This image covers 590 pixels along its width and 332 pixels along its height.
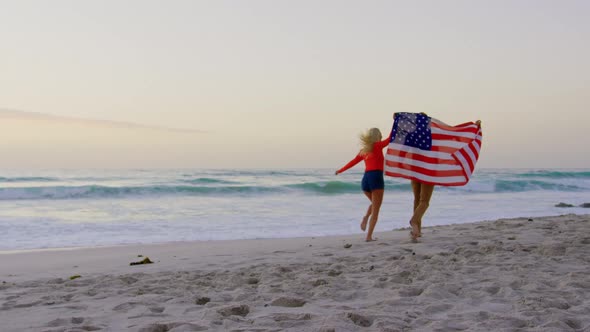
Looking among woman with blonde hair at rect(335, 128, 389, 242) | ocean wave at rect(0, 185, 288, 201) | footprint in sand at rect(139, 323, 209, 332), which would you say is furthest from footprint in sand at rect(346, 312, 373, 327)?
ocean wave at rect(0, 185, 288, 201)

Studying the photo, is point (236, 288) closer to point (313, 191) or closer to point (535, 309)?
point (535, 309)

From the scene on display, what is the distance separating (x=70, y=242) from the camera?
9.83m

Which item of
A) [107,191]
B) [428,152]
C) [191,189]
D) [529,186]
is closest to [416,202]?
Result: [428,152]

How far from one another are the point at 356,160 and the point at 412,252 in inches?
70.3

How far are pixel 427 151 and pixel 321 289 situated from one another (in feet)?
11.2

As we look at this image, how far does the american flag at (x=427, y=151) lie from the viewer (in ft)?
24.2

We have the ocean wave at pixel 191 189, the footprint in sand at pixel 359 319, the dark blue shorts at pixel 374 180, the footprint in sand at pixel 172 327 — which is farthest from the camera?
the ocean wave at pixel 191 189

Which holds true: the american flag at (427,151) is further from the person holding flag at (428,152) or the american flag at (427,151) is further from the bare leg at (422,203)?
the bare leg at (422,203)

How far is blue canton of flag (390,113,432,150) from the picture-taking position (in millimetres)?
7363

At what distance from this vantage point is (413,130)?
7375 mm

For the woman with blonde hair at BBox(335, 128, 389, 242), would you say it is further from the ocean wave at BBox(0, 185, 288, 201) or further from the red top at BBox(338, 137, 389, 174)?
the ocean wave at BBox(0, 185, 288, 201)

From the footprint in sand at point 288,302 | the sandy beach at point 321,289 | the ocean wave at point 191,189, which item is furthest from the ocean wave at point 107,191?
the footprint in sand at point 288,302

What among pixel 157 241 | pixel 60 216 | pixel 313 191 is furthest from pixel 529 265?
pixel 313 191

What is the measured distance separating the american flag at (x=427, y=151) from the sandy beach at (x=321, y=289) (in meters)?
0.94
